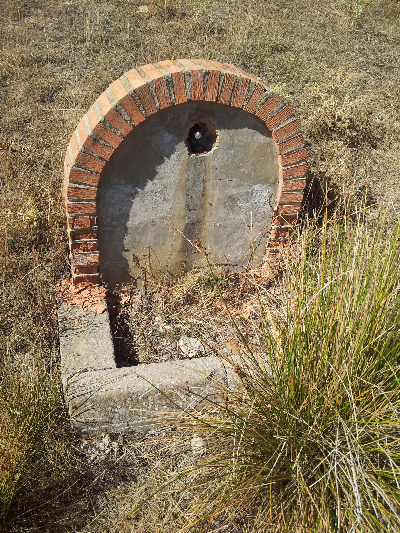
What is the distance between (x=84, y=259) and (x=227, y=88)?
5.63ft

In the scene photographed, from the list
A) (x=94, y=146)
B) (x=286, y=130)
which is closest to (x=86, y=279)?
(x=94, y=146)

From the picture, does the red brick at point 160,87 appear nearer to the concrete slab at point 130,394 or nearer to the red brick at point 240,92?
the red brick at point 240,92

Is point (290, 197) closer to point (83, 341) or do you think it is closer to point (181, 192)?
point (181, 192)

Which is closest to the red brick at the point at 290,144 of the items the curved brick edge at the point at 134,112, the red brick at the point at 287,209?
the curved brick edge at the point at 134,112

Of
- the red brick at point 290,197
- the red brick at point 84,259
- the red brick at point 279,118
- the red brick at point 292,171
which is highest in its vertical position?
the red brick at point 279,118

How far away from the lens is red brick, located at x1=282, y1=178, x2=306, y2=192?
4.14m

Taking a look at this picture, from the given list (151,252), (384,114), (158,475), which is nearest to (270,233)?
(151,252)

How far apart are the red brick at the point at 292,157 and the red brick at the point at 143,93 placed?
1140mm

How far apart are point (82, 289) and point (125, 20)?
20.4 feet

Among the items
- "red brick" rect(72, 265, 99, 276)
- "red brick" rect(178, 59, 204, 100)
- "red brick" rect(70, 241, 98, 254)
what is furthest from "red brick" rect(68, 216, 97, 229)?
"red brick" rect(178, 59, 204, 100)

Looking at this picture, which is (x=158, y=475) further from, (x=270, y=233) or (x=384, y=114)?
(x=384, y=114)

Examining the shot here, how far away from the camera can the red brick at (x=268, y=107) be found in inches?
146

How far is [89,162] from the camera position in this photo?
11.6 ft

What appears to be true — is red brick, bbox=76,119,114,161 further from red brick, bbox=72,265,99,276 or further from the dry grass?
the dry grass
